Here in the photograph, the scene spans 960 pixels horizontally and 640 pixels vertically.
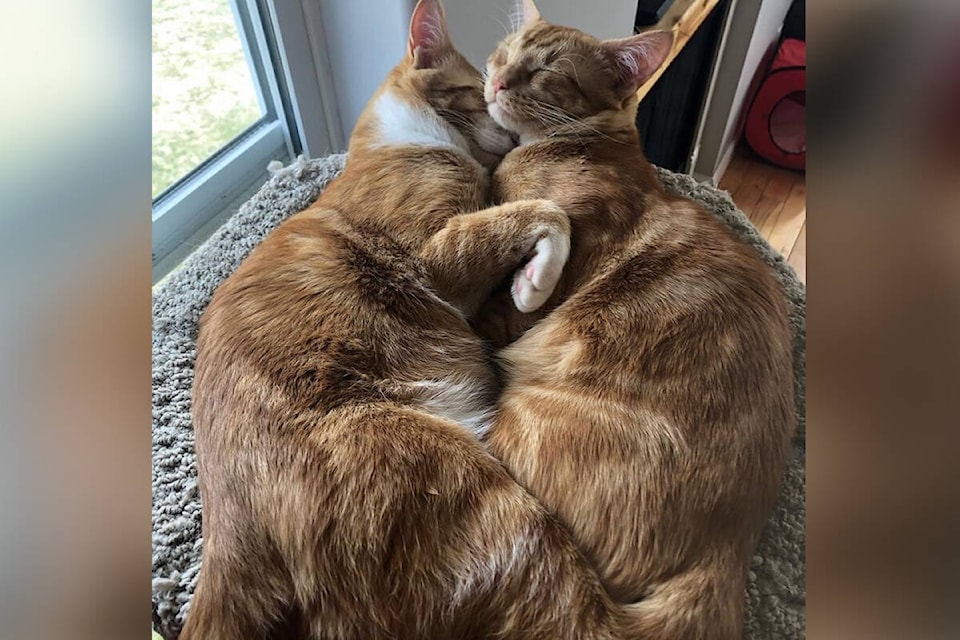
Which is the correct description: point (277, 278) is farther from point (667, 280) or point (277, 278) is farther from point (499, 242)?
point (667, 280)

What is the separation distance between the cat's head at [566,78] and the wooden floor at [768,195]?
130 cm

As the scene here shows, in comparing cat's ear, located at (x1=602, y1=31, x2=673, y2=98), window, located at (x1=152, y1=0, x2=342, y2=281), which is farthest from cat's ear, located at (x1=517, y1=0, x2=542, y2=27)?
window, located at (x1=152, y1=0, x2=342, y2=281)

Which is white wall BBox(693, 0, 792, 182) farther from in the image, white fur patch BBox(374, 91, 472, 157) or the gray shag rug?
white fur patch BBox(374, 91, 472, 157)

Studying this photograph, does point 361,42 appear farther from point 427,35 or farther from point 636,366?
point 636,366

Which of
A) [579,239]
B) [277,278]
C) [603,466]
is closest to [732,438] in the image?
[603,466]

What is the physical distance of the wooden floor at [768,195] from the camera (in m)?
2.54

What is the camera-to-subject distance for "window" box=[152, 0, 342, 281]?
54.7 inches

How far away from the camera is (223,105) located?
1581mm

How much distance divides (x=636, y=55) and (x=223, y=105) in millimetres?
932

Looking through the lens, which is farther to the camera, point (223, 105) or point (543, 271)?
point (223, 105)

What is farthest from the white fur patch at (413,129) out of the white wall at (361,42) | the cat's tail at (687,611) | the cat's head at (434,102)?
the cat's tail at (687,611)
